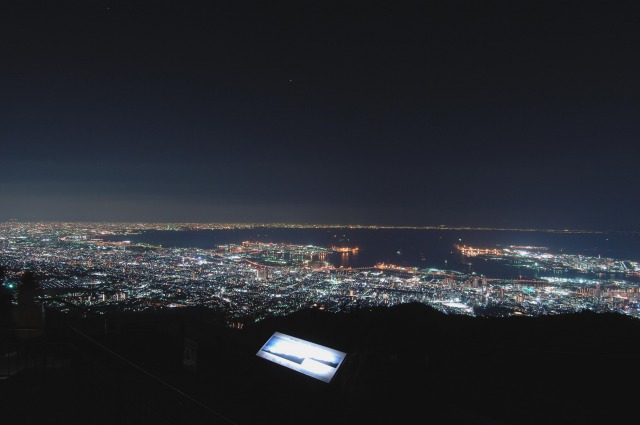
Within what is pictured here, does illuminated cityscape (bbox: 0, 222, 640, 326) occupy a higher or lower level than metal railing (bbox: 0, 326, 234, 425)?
lower

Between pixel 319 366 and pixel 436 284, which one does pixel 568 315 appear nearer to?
pixel 319 366

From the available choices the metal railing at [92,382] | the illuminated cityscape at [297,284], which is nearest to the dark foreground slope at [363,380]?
the metal railing at [92,382]

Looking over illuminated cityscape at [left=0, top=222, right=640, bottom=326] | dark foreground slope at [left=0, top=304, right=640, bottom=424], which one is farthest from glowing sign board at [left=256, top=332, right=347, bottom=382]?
illuminated cityscape at [left=0, top=222, right=640, bottom=326]

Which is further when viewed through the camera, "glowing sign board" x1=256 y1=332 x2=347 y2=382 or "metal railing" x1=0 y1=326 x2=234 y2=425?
"metal railing" x1=0 y1=326 x2=234 y2=425

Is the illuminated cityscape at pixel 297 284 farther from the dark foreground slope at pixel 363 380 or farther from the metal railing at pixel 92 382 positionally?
the metal railing at pixel 92 382

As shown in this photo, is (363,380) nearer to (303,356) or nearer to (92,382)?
(303,356)

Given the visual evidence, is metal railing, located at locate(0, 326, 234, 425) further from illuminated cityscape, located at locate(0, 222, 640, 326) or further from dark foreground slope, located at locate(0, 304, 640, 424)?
illuminated cityscape, located at locate(0, 222, 640, 326)

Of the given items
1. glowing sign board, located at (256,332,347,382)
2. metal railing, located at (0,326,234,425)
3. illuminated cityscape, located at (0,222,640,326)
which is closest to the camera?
glowing sign board, located at (256,332,347,382)

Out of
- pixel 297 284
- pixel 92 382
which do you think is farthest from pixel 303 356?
pixel 297 284
